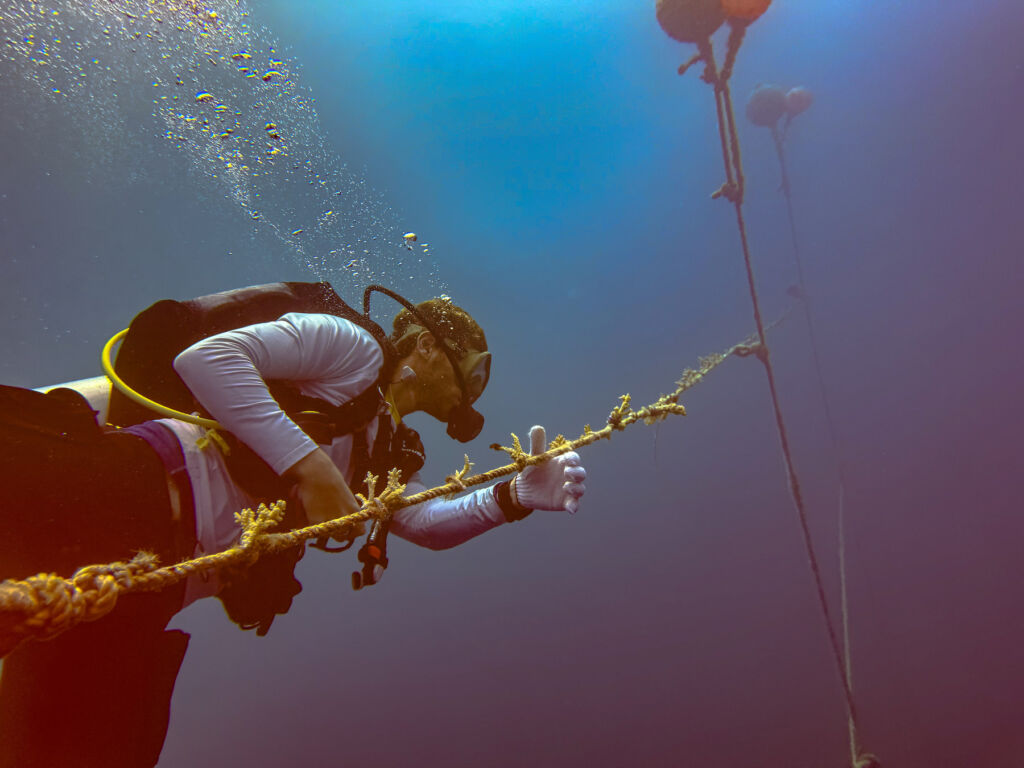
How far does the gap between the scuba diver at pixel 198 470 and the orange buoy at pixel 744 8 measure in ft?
10.3

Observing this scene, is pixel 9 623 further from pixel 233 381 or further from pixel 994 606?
pixel 994 606

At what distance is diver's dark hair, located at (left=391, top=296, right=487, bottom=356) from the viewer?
6.72 ft

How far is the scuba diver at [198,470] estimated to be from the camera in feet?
3.53

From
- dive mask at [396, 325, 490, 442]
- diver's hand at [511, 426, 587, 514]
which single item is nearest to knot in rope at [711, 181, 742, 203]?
dive mask at [396, 325, 490, 442]

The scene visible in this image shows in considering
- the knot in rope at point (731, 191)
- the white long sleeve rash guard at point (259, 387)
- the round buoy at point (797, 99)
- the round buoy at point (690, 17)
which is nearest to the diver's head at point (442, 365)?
the white long sleeve rash guard at point (259, 387)

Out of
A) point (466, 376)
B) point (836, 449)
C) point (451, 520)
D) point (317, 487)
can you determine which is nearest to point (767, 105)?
point (836, 449)

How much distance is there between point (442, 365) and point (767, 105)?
11500 millimetres

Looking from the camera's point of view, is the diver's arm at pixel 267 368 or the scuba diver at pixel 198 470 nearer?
the scuba diver at pixel 198 470

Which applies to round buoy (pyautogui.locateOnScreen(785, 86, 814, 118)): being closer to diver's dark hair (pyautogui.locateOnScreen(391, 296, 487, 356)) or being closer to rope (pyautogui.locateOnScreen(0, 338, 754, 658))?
diver's dark hair (pyautogui.locateOnScreen(391, 296, 487, 356))

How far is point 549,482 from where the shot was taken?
1.74 meters

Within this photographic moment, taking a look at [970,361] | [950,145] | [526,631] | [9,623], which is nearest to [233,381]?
[9,623]

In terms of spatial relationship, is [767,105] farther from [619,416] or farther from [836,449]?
[619,416]

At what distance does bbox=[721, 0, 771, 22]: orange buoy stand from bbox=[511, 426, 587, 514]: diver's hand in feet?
11.6

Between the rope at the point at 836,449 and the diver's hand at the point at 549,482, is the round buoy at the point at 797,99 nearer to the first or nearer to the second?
the rope at the point at 836,449
